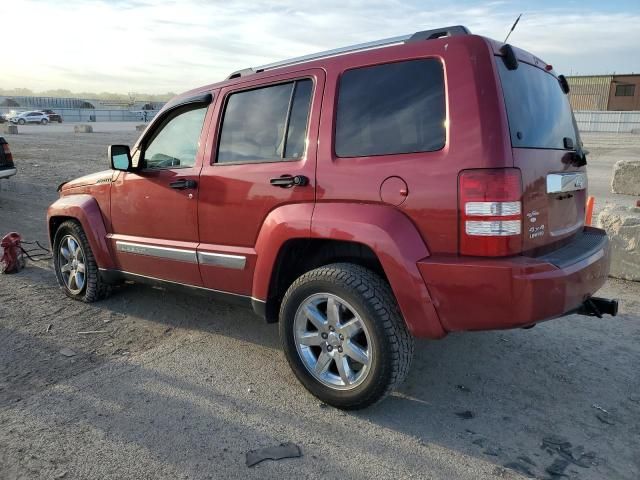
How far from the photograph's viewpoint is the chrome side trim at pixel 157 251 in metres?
3.93

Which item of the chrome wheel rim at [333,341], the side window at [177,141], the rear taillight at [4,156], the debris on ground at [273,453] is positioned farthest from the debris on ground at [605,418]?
the rear taillight at [4,156]

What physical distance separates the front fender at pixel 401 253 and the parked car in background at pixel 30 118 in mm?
51053

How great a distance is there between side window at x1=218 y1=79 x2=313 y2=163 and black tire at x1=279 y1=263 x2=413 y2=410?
814 millimetres

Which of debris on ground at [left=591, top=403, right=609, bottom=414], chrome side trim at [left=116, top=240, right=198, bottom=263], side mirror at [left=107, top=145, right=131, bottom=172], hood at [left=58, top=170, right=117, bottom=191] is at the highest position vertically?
side mirror at [left=107, top=145, right=131, bottom=172]

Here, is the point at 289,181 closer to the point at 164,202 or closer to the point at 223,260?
the point at 223,260

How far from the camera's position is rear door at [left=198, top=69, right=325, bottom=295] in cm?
326

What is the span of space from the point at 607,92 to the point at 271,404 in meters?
58.8

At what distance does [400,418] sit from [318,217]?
1.28 m

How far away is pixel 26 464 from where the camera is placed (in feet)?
8.62

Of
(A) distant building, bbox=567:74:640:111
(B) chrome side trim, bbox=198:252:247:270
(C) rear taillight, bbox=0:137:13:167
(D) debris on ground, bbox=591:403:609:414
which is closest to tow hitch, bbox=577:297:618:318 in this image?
(D) debris on ground, bbox=591:403:609:414

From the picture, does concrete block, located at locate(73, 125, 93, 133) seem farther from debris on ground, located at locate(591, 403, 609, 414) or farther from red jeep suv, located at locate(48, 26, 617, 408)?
debris on ground, located at locate(591, 403, 609, 414)

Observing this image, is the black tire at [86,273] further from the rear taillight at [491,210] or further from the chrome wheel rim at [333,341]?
the rear taillight at [491,210]

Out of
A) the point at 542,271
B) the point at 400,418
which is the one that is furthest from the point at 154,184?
the point at 542,271

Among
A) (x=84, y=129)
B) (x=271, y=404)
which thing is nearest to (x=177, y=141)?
(x=271, y=404)
